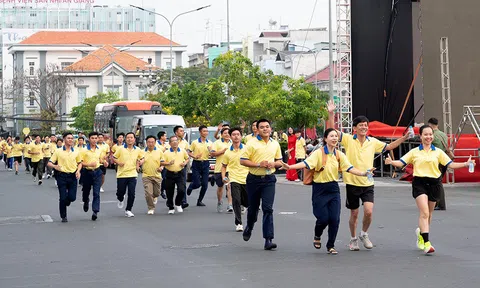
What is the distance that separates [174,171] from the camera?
1967cm

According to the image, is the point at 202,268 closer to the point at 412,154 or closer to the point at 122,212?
the point at 412,154

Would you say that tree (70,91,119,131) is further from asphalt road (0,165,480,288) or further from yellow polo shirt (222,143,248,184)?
yellow polo shirt (222,143,248,184)

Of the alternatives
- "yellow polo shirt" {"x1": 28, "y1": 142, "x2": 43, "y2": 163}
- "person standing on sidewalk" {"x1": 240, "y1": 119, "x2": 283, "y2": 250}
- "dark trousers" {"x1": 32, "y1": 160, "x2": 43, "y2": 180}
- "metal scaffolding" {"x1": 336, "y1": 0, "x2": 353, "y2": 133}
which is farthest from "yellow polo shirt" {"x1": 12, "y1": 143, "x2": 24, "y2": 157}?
"person standing on sidewalk" {"x1": 240, "y1": 119, "x2": 283, "y2": 250}

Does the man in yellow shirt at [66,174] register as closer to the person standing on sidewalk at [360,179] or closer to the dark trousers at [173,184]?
the dark trousers at [173,184]

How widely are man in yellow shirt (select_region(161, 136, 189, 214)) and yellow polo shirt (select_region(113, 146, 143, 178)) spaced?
0.68 meters

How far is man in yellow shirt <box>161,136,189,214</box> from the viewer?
1961 centimetres

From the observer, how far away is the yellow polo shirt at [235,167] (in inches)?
650

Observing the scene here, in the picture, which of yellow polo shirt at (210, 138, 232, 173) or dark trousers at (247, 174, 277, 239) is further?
yellow polo shirt at (210, 138, 232, 173)

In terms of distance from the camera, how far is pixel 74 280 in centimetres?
1049

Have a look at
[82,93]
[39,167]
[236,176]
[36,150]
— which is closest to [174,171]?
[236,176]

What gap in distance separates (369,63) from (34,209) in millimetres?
15192

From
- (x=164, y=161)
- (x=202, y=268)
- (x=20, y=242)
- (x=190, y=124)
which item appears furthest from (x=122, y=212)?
(x=190, y=124)

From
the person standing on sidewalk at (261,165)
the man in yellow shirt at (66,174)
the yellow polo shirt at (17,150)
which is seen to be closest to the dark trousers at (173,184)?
the man in yellow shirt at (66,174)

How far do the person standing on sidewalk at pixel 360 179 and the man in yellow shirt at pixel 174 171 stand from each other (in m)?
7.18
